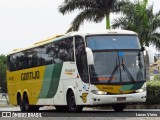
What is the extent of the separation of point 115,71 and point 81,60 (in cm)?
148

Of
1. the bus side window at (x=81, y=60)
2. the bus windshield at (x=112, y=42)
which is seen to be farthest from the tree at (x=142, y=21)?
the bus side window at (x=81, y=60)

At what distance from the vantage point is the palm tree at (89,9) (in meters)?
40.8

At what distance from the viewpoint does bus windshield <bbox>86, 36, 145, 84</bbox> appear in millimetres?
20312

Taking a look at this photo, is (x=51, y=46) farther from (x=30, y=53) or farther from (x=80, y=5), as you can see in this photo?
(x=80, y=5)

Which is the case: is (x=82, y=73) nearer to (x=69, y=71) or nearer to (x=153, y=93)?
(x=69, y=71)

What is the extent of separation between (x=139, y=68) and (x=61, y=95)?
4.11 m

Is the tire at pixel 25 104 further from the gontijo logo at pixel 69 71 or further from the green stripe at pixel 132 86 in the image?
the green stripe at pixel 132 86

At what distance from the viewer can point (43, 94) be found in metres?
25.8

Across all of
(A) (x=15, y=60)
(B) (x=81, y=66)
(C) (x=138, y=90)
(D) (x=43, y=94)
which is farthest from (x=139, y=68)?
(A) (x=15, y=60)

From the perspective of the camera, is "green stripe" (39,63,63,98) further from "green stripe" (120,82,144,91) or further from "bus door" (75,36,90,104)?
"green stripe" (120,82,144,91)

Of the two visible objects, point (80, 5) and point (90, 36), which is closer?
point (90, 36)

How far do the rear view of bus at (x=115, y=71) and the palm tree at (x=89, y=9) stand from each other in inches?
773

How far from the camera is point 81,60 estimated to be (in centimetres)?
2088

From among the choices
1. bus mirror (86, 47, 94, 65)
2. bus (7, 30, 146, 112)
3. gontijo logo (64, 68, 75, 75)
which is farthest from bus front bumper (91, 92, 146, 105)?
gontijo logo (64, 68, 75, 75)
